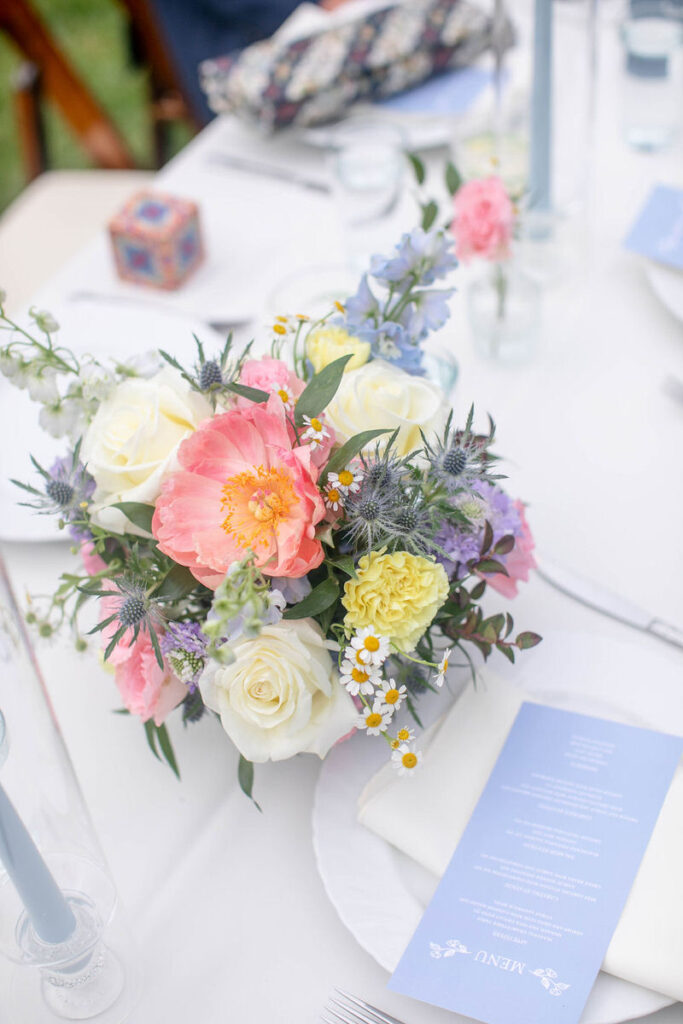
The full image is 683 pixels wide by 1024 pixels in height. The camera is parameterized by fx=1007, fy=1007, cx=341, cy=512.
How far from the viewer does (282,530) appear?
0.60 m

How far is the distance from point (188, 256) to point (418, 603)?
2.59 ft

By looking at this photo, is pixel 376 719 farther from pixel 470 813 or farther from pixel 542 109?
pixel 542 109

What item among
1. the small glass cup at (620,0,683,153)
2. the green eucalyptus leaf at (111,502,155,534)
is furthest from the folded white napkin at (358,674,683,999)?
the small glass cup at (620,0,683,153)

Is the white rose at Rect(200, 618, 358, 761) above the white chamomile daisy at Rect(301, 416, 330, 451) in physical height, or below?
below

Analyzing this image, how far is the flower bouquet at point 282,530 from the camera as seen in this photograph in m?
0.61

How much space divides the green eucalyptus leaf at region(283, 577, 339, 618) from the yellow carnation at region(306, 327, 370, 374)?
0.17 meters

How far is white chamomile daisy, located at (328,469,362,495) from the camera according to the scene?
62 centimetres

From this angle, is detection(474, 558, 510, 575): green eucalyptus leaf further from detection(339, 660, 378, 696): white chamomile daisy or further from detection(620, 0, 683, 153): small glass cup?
detection(620, 0, 683, 153): small glass cup

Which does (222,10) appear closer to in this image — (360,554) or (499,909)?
(360,554)

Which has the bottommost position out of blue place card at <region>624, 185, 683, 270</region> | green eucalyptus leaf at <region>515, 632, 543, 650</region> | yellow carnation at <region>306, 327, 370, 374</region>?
green eucalyptus leaf at <region>515, 632, 543, 650</region>

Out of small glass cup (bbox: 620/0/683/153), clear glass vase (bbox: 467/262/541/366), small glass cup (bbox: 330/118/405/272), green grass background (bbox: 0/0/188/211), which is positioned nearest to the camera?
clear glass vase (bbox: 467/262/541/366)

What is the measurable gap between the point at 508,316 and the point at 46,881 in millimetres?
726

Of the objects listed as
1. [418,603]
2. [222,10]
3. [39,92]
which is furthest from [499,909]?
[222,10]

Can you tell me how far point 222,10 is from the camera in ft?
7.41
